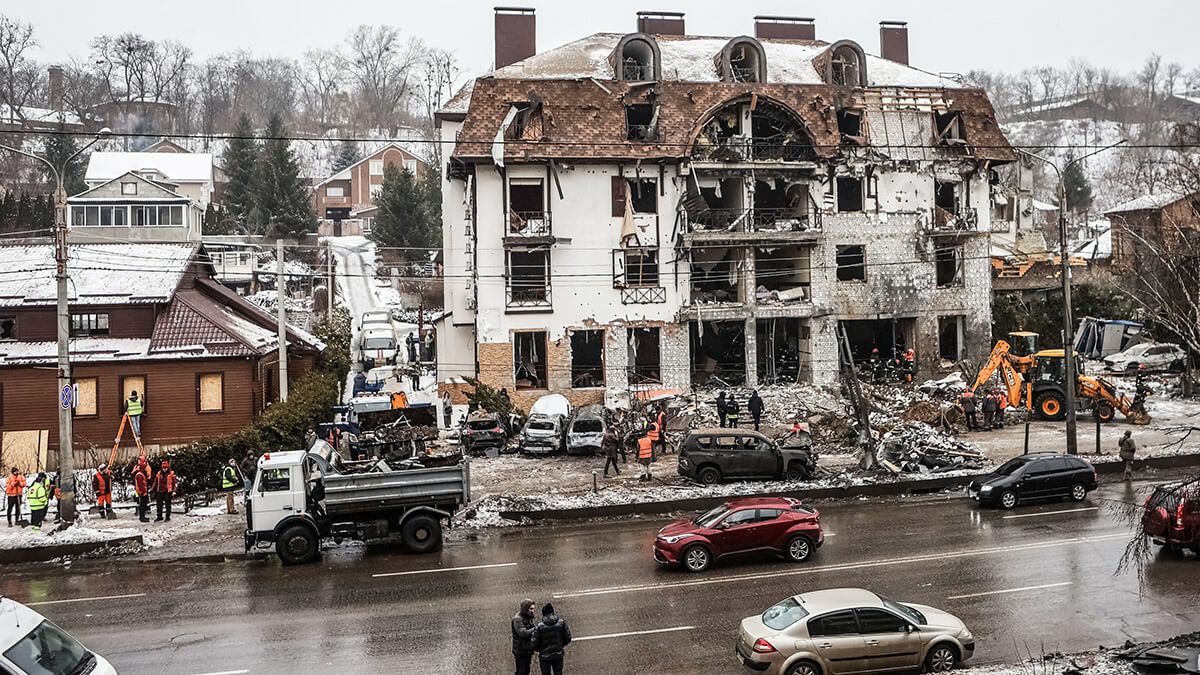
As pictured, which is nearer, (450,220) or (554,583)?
(554,583)

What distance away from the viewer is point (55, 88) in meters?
118

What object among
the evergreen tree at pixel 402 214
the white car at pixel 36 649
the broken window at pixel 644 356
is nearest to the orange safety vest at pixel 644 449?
the broken window at pixel 644 356

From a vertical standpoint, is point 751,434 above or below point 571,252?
below

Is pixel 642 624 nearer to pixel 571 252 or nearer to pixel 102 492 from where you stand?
pixel 102 492

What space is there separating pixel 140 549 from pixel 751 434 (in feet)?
53.8

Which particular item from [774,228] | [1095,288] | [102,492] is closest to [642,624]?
[102,492]

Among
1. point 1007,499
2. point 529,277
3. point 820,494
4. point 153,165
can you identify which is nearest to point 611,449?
point 820,494

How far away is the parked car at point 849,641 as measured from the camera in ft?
43.9

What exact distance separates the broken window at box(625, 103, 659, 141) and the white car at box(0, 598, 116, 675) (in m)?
34.5

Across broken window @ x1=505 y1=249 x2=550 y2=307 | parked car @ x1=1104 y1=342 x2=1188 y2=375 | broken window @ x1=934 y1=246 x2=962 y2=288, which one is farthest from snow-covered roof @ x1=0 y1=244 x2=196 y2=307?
parked car @ x1=1104 y1=342 x2=1188 y2=375

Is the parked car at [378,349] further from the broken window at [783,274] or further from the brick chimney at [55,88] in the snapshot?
the brick chimney at [55,88]

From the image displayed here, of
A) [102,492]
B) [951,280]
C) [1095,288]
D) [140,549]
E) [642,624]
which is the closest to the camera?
[642,624]

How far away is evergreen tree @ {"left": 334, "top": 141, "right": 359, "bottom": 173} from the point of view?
394 ft

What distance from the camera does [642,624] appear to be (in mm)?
16141
